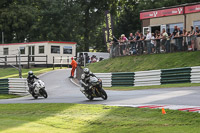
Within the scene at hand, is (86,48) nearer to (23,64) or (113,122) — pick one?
(23,64)

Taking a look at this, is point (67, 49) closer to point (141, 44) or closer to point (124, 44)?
point (124, 44)

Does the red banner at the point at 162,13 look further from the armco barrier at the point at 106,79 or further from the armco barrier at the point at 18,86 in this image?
the armco barrier at the point at 18,86

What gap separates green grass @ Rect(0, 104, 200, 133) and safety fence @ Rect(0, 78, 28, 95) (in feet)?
42.7

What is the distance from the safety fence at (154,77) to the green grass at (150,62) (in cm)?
217

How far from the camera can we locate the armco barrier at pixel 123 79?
25875mm

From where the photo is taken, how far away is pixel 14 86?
90.6 ft

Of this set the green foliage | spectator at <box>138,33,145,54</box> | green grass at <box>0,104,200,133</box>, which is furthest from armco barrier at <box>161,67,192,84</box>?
the green foliage

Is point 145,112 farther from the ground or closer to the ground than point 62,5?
closer to the ground

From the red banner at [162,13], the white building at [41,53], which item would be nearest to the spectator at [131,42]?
the red banner at [162,13]

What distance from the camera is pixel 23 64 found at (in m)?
47.1

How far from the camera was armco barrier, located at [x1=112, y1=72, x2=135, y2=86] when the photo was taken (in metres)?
25.9

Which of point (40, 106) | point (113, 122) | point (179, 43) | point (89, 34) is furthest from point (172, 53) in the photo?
point (89, 34)

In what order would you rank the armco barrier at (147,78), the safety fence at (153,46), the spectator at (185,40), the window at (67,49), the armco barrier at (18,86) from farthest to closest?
1. the window at (67,49)
2. the armco barrier at (18,86)
3. the safety fence at (153,46)
4. the spectator at (185,40)
5. the armco barrier at (147,78)

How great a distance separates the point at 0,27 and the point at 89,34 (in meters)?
16.7
